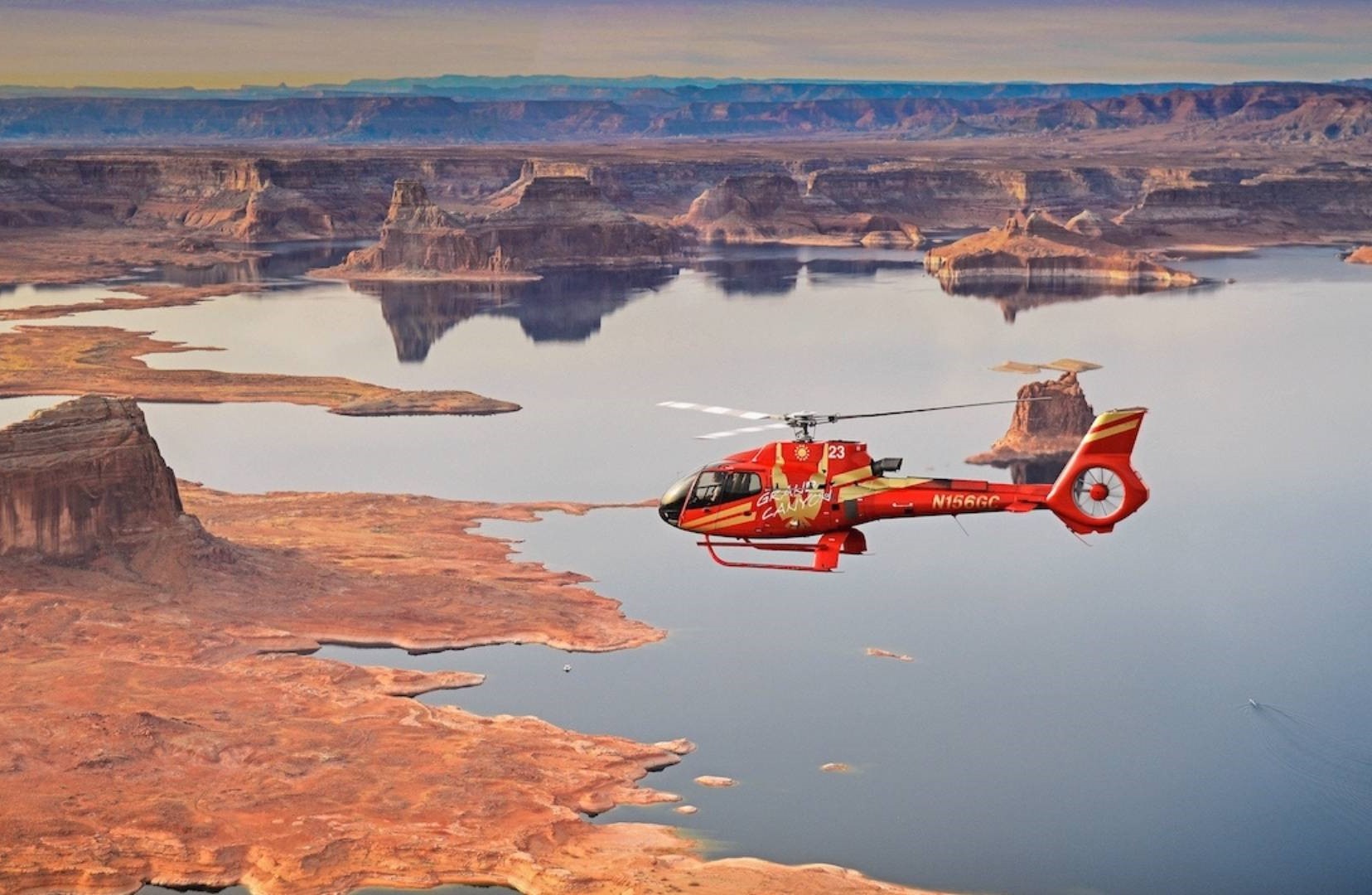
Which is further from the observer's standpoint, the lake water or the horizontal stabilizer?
the horizontal stabilizer

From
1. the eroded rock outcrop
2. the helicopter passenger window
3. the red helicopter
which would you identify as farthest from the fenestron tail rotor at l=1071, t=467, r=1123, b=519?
the eroded rock outcrop

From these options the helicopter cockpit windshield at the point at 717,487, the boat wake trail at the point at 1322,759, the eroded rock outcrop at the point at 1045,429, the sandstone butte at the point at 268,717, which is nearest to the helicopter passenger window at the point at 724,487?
the helicopter cockpit windshield at the point at 717,487

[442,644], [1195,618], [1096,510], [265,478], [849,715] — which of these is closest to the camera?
[1096,510]

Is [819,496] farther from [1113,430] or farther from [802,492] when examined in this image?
[1113,430]

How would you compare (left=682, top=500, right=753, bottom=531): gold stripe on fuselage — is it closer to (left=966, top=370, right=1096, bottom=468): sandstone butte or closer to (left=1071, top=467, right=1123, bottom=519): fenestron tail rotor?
(left=1071, top=467, right=1123, bottom=519): fenestron tail rotor

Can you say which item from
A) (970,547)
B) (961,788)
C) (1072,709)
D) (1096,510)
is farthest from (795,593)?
(1096,510)

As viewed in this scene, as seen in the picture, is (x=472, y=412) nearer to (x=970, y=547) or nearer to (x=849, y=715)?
(x=970, y=547)
